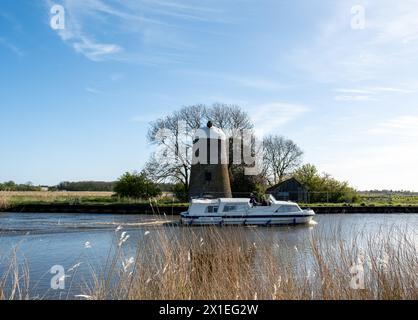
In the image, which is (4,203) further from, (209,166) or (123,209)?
(209,166)

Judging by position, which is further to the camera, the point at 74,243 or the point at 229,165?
the point at 229,165

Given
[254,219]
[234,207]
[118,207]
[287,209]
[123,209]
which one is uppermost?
[234,207]

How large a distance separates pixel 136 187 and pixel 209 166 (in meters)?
6.99

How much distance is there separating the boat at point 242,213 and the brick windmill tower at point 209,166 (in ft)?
29.1

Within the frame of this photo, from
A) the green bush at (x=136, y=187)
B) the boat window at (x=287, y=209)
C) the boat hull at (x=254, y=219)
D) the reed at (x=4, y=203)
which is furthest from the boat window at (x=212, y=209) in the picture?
the reed at (x=4, y=203)

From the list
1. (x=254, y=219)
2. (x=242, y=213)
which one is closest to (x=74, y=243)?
(x=242, y=213)

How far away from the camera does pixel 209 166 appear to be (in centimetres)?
3644

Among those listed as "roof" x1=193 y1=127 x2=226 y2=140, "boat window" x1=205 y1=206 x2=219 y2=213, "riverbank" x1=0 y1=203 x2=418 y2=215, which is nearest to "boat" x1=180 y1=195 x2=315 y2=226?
"boat window" x1=205 y1=206 x2=219 y2=213

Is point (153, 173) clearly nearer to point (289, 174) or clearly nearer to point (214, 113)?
point (214, 113)

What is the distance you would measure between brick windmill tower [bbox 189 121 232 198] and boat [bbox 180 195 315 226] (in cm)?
888

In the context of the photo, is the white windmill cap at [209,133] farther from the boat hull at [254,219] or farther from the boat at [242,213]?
the boat hull at [254,219]

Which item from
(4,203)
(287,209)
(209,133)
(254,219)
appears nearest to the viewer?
(254,219)

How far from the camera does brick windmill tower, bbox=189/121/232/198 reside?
3606 cm

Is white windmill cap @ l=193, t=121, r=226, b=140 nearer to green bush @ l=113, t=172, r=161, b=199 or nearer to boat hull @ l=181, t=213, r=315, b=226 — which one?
green bush @ l=113, t=172, r=161, b=199
